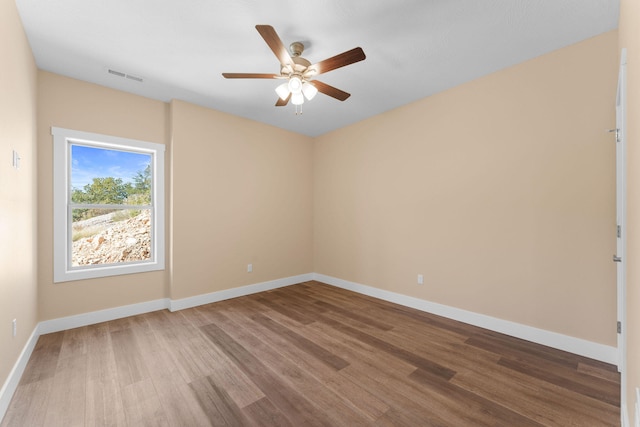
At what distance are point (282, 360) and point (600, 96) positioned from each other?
3.58m

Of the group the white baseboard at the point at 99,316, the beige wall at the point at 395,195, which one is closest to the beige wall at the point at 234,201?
the beige wall at the point at 395,195

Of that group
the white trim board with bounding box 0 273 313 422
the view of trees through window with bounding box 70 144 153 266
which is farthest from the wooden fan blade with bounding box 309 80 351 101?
the white trim board with bounding box 0 273 313 422

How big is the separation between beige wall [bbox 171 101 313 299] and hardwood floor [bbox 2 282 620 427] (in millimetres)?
1028

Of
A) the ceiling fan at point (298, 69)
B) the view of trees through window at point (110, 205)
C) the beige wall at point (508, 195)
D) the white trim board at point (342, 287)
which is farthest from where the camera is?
the view of trees through window at point (110, 205)

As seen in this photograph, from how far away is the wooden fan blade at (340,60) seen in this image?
Answer: 6.48 feet

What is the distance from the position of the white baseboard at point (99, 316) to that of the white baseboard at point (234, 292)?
0.21 m

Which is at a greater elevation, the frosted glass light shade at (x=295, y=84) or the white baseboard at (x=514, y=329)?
the frosted glass light shade at (x=295, y=84)

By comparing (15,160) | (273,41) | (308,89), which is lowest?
(15,160)

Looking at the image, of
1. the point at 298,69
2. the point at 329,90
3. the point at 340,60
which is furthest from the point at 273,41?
the point at 329,90

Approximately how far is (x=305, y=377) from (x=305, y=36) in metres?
2.84

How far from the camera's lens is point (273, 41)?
1.92 metres

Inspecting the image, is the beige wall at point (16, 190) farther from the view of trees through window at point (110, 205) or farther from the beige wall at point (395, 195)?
the view of trees through window at point (110, 205)

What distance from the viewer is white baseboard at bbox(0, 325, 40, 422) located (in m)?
1.71

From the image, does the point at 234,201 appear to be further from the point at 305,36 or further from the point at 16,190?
the point at 305,36
